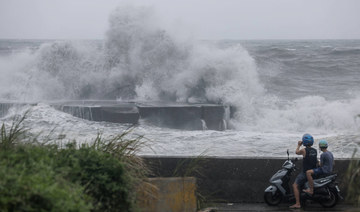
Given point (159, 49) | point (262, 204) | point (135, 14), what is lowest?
point (262, 204)

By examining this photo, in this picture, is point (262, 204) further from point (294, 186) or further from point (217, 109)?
point (217, 109)

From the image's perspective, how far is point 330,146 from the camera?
11555mm

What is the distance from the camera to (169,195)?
235 inches

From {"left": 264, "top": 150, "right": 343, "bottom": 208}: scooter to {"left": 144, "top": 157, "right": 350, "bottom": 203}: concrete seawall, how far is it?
22cm

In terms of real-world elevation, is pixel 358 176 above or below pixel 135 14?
below

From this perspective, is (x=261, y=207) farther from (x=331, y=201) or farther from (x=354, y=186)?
(x=354, y=186)

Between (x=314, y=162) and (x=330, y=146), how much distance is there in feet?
13.7

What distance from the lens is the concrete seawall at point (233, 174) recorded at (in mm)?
7582

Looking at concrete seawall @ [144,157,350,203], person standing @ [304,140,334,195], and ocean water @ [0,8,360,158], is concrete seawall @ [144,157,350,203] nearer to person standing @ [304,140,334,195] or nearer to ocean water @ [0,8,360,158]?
person standing @ [304,140,334,195]

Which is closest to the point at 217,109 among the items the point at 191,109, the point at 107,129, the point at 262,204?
the point at 191,109

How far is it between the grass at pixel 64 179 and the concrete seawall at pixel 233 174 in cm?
182

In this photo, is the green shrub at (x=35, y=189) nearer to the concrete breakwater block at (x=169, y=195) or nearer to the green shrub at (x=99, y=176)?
the green shrub at (x=99, y=176)

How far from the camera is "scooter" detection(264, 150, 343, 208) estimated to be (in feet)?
24.1

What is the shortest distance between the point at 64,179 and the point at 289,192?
440 centimetres
